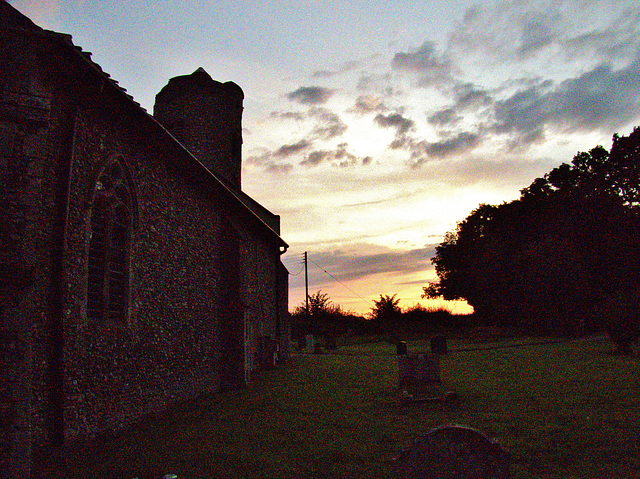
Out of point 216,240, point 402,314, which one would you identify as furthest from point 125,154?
point 402,314

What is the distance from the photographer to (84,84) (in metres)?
7.98

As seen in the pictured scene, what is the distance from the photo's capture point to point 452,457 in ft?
13.4

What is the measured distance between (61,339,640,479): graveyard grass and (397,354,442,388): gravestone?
24.2 inches

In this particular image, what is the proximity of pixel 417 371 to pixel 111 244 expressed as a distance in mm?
8058

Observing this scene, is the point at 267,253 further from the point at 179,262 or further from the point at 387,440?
the point at 387,440

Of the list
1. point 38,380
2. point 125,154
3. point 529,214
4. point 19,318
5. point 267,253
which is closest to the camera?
point 19,318

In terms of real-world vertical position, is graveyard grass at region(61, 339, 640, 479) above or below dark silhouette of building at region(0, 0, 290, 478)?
below

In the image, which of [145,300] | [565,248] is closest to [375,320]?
[565,248]

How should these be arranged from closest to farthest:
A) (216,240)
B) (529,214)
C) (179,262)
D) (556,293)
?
1. (179,262)
2. (216,240)
3. (556,293)
4. (529,214)

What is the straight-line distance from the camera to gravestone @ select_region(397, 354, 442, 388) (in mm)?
12594

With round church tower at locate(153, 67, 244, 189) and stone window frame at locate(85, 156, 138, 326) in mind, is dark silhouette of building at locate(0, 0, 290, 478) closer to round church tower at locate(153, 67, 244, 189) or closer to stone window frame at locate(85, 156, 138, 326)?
stone window frame at locate(85, 156, 138, 326)

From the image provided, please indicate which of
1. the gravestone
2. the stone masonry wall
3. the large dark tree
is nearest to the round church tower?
the stone masonry wall

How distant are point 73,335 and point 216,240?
7379mm

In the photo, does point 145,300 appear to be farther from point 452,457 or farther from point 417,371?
point 452,457
